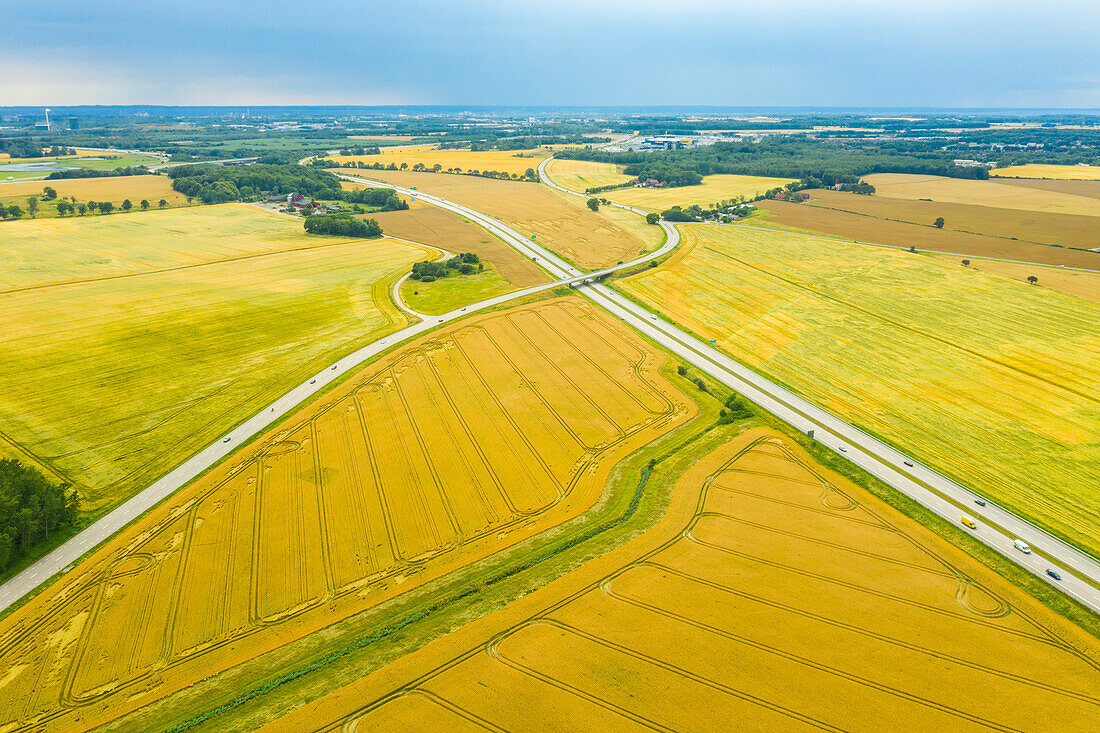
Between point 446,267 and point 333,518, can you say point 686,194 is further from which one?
point 333,518

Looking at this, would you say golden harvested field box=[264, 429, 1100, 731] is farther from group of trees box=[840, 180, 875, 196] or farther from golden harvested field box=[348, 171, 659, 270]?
group of trees box=[840, 180, 875, 196]

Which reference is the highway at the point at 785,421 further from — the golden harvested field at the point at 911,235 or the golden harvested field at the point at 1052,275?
the golden harvested field at the point at 911,235

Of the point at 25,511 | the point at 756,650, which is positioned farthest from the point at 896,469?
the point at 25,511

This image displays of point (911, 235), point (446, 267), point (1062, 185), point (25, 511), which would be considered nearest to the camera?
point (25, 511)

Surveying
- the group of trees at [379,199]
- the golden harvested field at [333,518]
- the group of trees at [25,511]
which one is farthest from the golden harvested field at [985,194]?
the group of trees at [25,511]

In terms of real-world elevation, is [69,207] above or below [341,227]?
above

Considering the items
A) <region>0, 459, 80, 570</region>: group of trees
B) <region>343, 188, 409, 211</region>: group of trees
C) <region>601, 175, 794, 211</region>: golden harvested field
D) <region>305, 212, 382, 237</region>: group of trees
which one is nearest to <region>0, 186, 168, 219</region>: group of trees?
<region>343, 188, 409, 211</region>: group of trees
